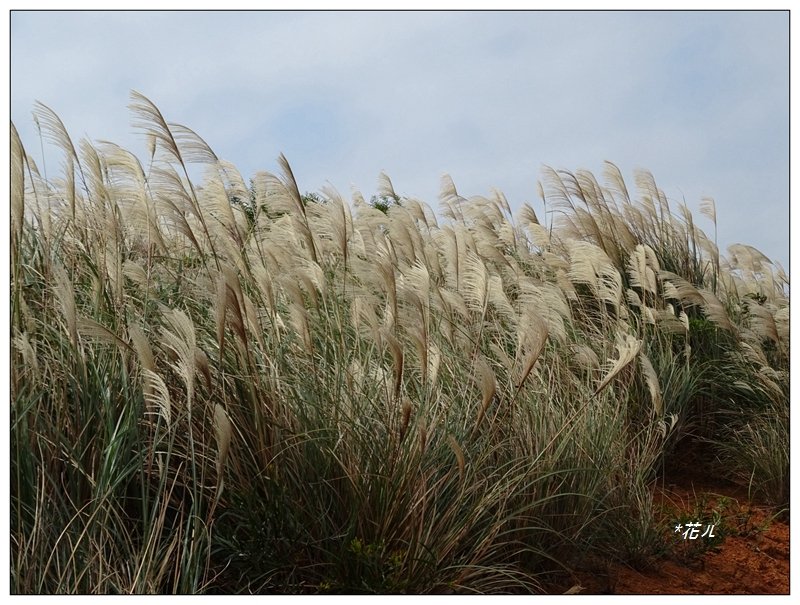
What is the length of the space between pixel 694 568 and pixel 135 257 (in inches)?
127

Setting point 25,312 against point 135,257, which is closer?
point 25,312

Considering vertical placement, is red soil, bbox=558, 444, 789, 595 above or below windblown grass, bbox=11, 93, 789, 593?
below

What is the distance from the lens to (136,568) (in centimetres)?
247

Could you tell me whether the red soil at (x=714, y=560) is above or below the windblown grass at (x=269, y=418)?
below

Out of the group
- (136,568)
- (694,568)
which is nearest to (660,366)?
(694,568)

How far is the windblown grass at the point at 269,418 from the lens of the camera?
2613 millimetres

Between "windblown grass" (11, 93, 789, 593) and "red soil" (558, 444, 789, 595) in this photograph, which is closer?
"windblown grass" (11, 93, 789, 593)

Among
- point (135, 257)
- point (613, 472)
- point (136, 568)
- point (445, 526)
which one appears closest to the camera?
point (136, 568)

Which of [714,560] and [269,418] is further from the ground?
[269,418]

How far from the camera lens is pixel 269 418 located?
10.2 feet

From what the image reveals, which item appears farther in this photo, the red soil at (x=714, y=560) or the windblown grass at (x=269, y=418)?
the red soil at (x=714, y=560)

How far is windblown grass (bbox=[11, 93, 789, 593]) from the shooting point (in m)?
2.61

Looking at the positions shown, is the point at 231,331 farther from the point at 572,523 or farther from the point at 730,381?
the point at 730,381

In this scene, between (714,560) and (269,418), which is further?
(714,560)
